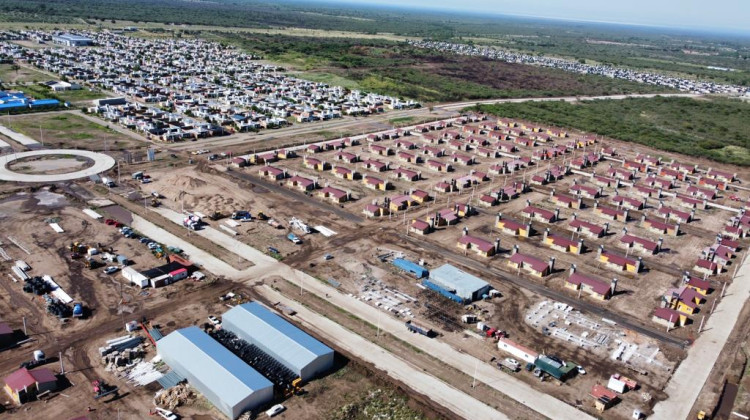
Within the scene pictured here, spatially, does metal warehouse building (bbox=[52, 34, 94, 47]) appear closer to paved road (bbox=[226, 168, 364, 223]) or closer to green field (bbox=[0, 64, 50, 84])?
green field (bbox=[0, 64, 50, 84])

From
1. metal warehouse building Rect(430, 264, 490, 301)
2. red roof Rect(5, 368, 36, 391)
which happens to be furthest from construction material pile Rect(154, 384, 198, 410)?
metal warehouse building Rect(430, 264, 490, 301)

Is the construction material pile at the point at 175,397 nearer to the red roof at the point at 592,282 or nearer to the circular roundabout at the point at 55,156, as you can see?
the red roof at the point at 592,282

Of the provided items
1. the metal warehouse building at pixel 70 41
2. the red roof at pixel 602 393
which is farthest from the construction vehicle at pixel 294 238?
the metal warehouse building at pixel 70 41

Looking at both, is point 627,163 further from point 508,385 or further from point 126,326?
point 126,326

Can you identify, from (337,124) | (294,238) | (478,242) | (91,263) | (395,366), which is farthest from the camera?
(337,124)

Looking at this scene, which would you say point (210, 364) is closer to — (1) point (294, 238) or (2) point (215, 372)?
(2) point (215, 372)

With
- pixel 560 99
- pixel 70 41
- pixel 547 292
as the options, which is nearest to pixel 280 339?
pixel 547 292

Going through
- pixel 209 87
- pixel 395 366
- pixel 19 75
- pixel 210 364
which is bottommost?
pixel 395 366
